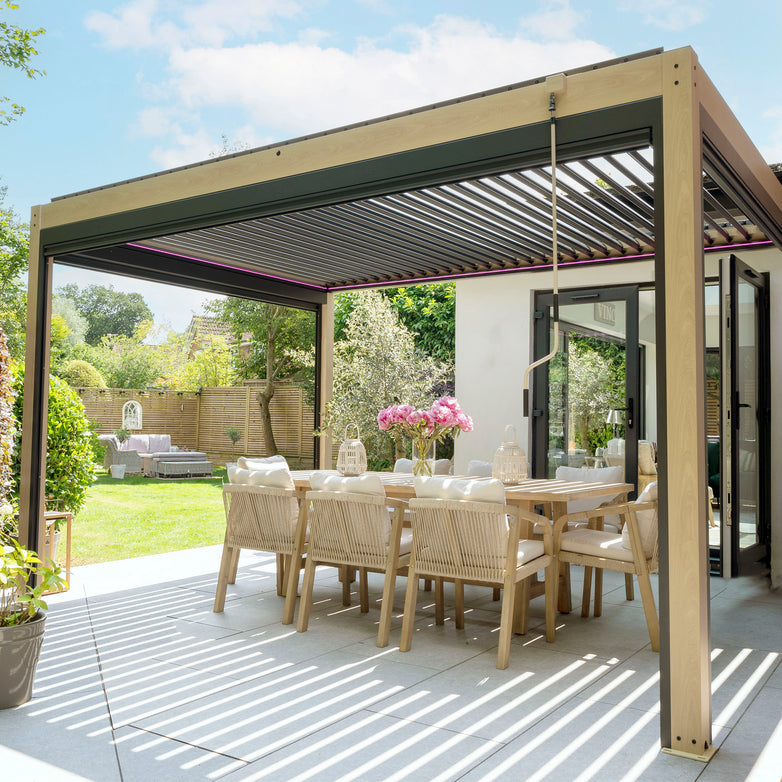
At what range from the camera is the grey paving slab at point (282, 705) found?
3.02 metres

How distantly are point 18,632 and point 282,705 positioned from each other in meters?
1.18

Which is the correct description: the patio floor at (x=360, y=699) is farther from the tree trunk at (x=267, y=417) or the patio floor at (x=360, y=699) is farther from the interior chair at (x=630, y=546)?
the tree trunk at (x=267, y=417)

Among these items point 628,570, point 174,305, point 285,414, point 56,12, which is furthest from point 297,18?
point 628,570

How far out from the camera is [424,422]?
5.45m

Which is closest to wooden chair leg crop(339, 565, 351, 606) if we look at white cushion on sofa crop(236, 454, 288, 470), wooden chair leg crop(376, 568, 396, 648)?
wooden chair leg crop(376, 568, 396, 648)

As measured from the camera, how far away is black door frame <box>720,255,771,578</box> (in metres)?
5.82

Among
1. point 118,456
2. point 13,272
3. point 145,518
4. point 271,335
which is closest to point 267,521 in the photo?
point 145,518

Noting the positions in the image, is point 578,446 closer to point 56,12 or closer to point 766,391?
point 766,391

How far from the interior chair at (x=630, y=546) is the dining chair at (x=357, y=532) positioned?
961 mm

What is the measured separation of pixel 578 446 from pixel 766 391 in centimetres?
172

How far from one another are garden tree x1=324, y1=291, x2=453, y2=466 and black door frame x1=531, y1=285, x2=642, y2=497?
10.8 ft

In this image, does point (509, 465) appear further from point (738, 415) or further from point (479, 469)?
point (738, 415)

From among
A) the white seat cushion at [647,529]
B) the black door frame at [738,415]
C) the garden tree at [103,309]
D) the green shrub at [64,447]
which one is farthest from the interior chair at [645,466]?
the garden tree at [103,309]

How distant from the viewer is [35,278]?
17.6 feet
